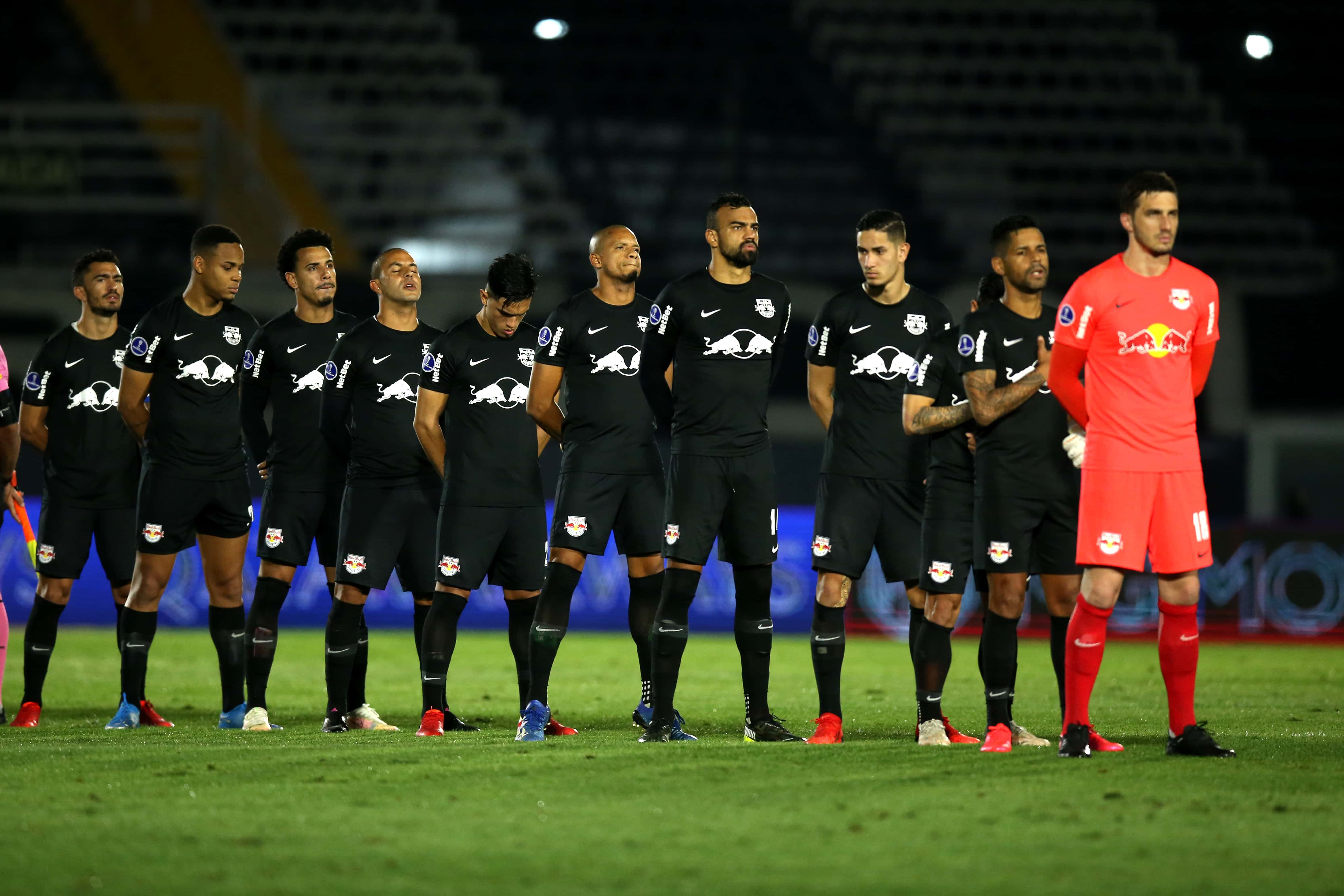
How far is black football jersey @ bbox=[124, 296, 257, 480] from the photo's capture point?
8992 millimetres

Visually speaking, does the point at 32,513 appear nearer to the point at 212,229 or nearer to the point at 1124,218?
the point at 212,229

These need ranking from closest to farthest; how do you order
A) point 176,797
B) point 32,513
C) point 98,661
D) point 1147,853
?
point 1147,853 < point 176,797 < point 98,661 < point 32,513

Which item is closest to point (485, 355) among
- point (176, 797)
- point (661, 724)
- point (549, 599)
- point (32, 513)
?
point (549, 599)

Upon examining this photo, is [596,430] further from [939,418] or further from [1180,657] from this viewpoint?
[1180,657]

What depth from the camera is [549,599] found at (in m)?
7.94

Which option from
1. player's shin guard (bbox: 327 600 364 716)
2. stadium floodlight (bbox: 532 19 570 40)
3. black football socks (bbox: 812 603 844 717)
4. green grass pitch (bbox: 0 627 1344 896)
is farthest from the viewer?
stadium floodlight (bbox: 532 19 570 40)

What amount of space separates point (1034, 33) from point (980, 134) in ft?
7.27

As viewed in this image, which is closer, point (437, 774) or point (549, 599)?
point (437, 774)

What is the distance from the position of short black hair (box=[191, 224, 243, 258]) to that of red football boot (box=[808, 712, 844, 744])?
423 centimetres

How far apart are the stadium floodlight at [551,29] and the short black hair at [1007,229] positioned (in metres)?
19.4

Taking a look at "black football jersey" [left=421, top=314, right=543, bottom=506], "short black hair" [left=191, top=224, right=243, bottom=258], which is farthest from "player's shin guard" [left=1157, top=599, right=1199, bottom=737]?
"short black hair" [left=191, top=224, right=243, bottom=258]

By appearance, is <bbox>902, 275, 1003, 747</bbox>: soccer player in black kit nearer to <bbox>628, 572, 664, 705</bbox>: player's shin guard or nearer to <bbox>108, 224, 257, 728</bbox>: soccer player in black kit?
<bbox>628, 572, 664, 705</bbox>: player's shin guard

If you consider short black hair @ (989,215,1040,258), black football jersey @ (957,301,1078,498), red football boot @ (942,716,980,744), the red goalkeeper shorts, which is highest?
short black hair @ (989,215,1040,258)

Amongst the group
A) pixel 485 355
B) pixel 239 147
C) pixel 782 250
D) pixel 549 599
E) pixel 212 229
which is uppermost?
pixel 239 147
